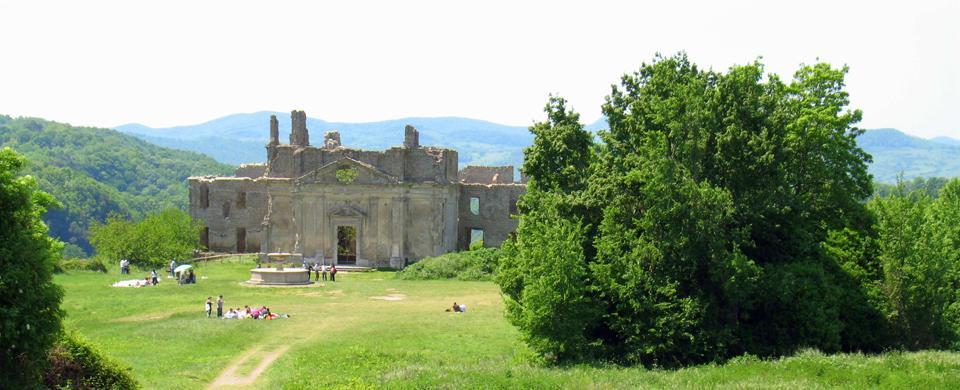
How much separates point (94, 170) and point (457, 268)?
11924cm

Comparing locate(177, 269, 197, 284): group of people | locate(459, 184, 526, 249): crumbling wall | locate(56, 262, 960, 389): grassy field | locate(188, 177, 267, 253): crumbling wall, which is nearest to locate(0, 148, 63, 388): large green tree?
locate(56, 262, 960, 389): grassy field

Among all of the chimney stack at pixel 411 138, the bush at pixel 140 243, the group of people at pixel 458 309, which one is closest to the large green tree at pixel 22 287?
the group of people at pixel 458 309

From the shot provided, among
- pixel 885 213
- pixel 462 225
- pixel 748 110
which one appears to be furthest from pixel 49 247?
pixel 462 225

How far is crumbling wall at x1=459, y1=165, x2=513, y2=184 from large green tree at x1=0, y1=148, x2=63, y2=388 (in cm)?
4972

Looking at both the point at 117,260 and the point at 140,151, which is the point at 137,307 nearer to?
the point at 117,260

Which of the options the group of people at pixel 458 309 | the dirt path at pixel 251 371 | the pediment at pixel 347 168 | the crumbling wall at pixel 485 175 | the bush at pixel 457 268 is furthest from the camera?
the crumbling wall at pixel 485 175

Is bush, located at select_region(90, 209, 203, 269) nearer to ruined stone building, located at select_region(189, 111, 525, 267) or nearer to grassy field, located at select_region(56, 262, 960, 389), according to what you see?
ruined stone building, located at select_region(189, 111, 525, 267)

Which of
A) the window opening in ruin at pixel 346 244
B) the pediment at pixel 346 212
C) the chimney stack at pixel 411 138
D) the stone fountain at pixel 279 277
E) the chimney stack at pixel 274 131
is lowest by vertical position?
the stone fountain at pixel 279 277

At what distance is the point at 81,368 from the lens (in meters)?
20.0

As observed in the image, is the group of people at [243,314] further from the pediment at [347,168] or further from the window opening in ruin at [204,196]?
the window opening in ruin at [204,196]

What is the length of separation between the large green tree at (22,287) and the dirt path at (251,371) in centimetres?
574

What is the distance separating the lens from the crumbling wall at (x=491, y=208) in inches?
2478

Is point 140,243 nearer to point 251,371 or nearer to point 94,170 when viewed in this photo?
point 251,371

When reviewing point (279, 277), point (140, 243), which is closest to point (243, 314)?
point (279, 277)
